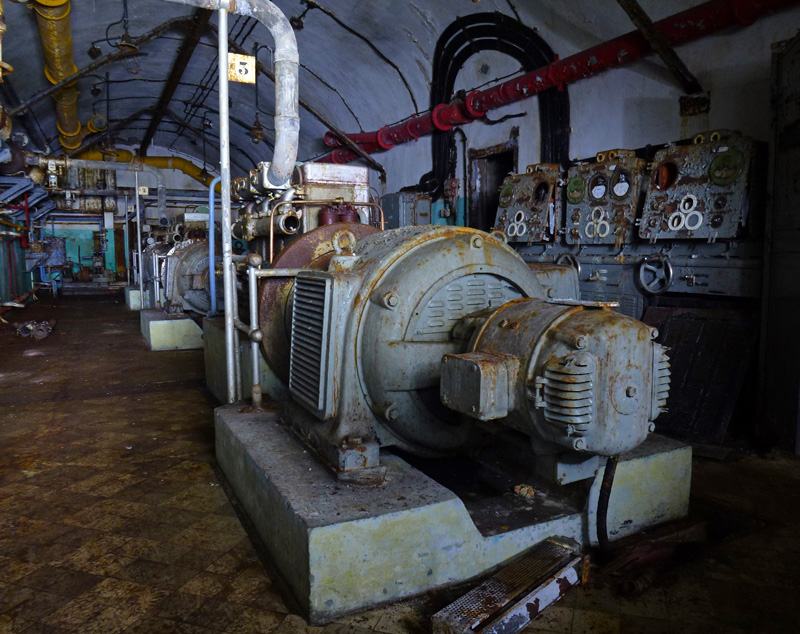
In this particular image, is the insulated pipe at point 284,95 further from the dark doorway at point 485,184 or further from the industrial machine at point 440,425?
the dark doorway at point 485,184

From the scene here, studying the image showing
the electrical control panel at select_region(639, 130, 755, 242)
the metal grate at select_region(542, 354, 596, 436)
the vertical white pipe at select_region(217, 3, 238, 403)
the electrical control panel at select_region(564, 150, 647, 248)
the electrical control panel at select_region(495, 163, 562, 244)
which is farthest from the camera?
the electrical control panel at select_region(495, 163, 562, 244)

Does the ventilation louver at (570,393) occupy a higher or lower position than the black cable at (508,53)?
lower

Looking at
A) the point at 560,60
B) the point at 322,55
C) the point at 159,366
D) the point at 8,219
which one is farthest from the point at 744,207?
the point at 8,219

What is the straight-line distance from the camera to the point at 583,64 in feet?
16.7

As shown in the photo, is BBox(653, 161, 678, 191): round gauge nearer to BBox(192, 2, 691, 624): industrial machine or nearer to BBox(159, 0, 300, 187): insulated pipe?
BBox(192, 2, 691, 624): industrial machine

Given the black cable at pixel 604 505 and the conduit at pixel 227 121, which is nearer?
the black cable at pixel 604 505

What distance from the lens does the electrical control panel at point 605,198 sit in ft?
14.8

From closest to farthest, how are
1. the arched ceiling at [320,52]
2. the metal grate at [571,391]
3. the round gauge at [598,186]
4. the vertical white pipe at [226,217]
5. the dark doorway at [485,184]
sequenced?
1. the metal grate at [571,391]
2. the vertical white pipe at [226,217]
3. the round gauge at [598,186]
4. the arched ceiling at [320,52]
5. the dark doorway at [485,184]

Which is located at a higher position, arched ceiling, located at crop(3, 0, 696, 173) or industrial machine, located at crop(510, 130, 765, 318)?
arched ceiling, located at crop(3, 0, 696, 173)

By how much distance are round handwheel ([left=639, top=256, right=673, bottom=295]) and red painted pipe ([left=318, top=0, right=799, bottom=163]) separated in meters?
1.64

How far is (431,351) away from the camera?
2.03m

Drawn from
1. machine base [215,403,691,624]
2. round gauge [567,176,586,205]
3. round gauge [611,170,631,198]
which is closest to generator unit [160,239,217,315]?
round gauge [567,176,586,205]

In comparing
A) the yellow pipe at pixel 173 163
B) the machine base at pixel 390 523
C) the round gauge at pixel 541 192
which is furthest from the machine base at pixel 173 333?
the yellow pipe at pixel 173 163

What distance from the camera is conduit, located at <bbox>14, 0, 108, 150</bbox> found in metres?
6.34
